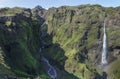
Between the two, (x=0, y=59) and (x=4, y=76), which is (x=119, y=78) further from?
(x=0, y=59)

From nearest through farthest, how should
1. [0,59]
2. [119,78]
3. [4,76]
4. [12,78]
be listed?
[119,78]
[4,76]
[12,78]
[0,59]

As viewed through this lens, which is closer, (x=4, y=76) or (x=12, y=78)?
(x=4, y=76)

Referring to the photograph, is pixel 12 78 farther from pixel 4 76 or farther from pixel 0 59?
pixel 0 59

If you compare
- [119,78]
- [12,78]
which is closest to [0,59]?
[12,78]

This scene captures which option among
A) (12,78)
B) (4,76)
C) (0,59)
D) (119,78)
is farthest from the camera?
(0,59)

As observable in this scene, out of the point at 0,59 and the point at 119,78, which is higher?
the point at 119,78

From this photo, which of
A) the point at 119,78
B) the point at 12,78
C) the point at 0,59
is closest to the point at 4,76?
the point at 12,78

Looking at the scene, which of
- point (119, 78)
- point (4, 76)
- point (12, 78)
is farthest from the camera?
point (12, 78)

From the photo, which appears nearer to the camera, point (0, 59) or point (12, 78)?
point (12, 78)
